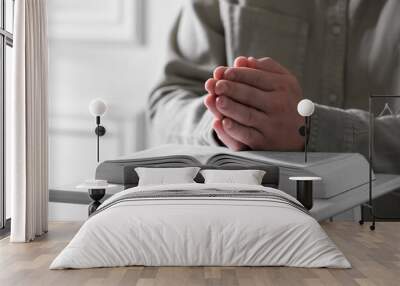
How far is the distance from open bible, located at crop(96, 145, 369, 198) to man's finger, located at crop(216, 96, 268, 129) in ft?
0.93

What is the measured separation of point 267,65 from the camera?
534 cm

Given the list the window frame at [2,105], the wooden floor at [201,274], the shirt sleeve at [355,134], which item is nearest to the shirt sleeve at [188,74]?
the shirt sleeve at [355,134]

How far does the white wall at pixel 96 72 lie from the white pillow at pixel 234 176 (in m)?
0.81

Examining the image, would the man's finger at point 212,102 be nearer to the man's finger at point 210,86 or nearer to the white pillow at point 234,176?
the man's finger at point 210,86

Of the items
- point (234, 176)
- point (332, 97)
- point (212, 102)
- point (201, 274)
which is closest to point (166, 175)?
point (234, 176)

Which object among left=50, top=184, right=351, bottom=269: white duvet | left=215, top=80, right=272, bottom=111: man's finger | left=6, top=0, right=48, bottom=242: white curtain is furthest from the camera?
left=215, top=80, right=272, bottom=111: man's finger

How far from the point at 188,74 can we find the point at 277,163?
1.09 m

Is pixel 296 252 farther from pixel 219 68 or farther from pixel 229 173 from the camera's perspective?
pixel 219 68

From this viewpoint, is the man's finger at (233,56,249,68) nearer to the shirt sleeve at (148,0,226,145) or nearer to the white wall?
the shirt sleeve at (148,0,226,145)

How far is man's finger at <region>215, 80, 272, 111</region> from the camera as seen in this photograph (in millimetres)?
4863

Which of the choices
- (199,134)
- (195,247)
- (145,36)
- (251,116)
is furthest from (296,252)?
(145,36)

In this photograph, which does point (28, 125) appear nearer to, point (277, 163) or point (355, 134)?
point (277, 163)

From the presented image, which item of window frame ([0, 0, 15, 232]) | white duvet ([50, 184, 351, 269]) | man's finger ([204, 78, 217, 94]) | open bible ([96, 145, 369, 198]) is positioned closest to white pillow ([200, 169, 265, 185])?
open bible ([96, 145, 369, 198])

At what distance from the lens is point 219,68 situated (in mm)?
5285
